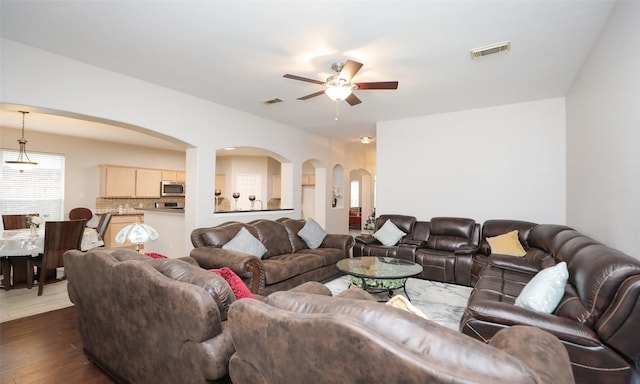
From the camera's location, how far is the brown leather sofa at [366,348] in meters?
0.76

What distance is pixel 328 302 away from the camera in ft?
3.41

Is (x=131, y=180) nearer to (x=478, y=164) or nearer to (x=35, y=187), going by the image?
(x=35, y=187)

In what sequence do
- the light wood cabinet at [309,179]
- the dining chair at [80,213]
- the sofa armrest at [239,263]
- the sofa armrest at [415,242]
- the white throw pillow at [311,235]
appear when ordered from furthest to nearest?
the light wood cabinet at [309,179] → the dining chair at [80,213] → the sofa armrest at [415,242] → the white throw pillow at [311,235] → the sofa armrest at [239,263]

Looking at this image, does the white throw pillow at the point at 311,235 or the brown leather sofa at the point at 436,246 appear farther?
the white throw pillow at the point at 311,235

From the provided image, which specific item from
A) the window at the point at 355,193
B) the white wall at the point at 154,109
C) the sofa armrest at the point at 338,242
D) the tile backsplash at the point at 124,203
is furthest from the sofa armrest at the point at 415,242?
the window at the point at 355,193

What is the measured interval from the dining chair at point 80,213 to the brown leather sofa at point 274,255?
4.66 meters

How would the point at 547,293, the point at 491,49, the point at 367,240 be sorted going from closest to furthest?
the point at 547,293, the point at 491,49, the point at 367,240

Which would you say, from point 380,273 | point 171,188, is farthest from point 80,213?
point 380,273

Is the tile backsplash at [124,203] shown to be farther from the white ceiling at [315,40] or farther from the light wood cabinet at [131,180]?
the white ceiling at [315,40]

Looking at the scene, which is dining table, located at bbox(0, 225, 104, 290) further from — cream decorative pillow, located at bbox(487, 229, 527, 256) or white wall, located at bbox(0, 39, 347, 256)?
cream decorative pillow, located at bbox(487, 229, 527, 256)

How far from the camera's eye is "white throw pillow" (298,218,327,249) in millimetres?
4629

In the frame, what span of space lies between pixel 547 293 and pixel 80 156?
8.68 m

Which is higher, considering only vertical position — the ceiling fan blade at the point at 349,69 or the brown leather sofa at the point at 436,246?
the ceiling fan blade at the point at 349,69

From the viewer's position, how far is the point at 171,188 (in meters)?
8.05
